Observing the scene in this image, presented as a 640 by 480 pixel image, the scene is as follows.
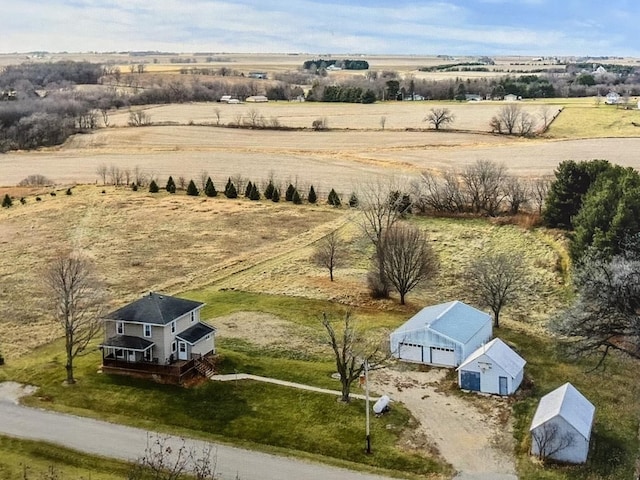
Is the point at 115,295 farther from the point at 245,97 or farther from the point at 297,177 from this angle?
the point at 245,97

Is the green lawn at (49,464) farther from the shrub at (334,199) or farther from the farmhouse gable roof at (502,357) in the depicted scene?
the shrub at (334,199)

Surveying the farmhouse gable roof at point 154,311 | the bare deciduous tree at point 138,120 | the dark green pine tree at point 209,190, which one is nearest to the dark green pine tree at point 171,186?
the dark green pine tree at point 209,190

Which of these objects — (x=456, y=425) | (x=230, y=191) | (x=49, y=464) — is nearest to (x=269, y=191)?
(x=230, y=191)

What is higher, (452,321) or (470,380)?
(452,321)

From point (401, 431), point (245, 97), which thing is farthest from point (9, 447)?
point (245, 97)

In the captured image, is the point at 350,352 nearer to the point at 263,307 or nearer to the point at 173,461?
the point at 173,461

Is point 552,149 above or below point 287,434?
above

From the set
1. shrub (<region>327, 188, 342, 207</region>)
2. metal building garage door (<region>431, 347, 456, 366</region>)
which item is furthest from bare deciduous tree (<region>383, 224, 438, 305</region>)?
shrub (<region>327, 188, 342, 207</region>)
